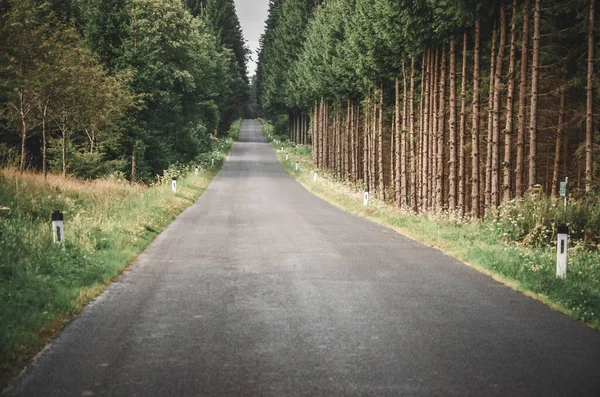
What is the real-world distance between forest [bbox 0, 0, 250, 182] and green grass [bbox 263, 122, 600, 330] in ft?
40.4

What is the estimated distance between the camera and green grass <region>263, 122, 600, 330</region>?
8.16 metres

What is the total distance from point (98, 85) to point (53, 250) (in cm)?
2014

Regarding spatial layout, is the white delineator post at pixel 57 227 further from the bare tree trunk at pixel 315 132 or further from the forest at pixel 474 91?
the bare tree trunk at pixel 315 132

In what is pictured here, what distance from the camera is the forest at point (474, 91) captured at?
58.6 feet

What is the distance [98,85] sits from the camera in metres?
28.5

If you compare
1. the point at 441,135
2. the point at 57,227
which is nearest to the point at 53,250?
the point at 57,227

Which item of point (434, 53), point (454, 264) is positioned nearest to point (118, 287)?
point (454, 264)

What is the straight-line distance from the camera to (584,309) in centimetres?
746

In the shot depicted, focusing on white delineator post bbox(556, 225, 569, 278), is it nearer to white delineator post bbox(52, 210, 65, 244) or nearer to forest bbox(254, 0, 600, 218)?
forest bbox(254, 0, 600, 218)

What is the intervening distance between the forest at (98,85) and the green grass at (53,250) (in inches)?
129

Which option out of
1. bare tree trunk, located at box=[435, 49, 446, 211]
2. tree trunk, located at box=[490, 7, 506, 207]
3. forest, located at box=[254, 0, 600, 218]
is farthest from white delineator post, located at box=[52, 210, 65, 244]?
bare tree trunk, located at box=[435, 49, 446, 211]

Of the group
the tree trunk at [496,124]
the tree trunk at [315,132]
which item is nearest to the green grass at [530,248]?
the tree trunk at [496,124]

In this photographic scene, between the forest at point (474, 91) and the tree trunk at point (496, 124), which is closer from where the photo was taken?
the forest at point (474, 91)

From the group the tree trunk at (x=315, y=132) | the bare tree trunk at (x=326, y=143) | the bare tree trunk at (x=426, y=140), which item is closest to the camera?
the bare tree trunk at (x=426, y=140)
